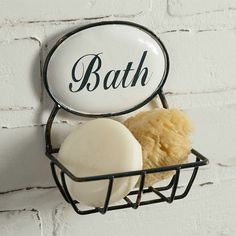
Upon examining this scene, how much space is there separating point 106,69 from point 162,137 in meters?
0.08

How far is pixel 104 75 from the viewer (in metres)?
0.55

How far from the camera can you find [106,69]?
1.81 feet

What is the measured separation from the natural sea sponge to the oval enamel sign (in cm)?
4

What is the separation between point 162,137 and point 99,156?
0.05m

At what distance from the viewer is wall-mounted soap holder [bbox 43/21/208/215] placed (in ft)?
1.75

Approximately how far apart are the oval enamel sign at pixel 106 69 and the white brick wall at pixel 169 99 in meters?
0.02

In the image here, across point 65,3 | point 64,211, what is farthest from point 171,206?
point 65,3

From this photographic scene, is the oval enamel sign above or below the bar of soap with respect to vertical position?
above

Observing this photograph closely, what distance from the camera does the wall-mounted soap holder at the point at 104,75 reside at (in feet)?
1.75

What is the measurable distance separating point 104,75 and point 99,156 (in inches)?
3.1

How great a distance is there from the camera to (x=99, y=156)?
0.51 meters

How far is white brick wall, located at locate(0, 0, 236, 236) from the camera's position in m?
0.54

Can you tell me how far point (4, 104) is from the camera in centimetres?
55

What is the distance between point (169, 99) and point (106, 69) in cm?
8
